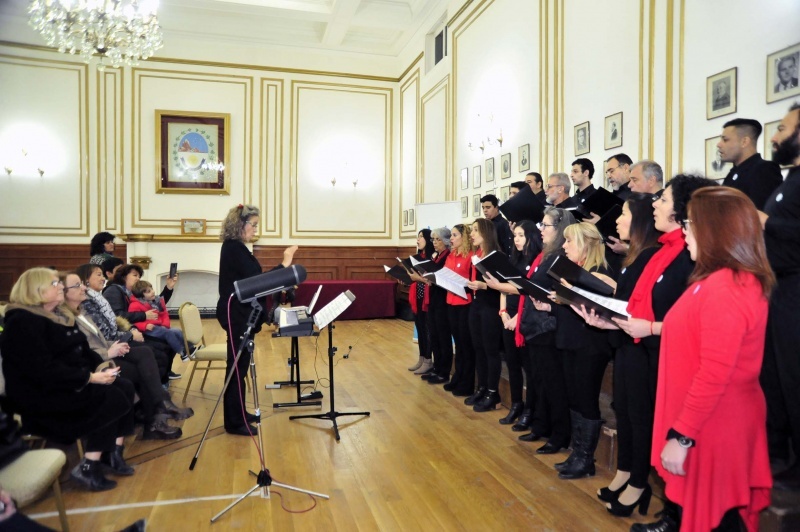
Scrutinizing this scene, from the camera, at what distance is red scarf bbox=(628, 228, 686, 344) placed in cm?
223

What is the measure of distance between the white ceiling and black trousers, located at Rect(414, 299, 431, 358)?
5.33 meters

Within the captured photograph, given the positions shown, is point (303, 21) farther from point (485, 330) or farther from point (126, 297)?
point (485, 330)

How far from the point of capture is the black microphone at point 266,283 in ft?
8.81

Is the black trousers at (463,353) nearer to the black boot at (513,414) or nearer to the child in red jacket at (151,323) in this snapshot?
the black boot at (513,414)

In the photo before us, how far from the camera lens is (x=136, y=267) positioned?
4.63 metres

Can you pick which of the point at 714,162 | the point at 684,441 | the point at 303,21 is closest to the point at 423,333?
the point at 714,162

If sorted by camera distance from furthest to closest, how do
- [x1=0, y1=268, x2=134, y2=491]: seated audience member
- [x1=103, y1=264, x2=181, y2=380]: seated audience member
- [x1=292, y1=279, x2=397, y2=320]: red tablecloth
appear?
1. [x1=292, y1=279, x2=397, y2=320]: red tablecloth
2. [x1=103, y1=264, x2=181, y2=380]: seated audience member
3. [x1=0, y1=268, x2=134, y2=491]: seated audience member

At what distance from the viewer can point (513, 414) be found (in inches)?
153

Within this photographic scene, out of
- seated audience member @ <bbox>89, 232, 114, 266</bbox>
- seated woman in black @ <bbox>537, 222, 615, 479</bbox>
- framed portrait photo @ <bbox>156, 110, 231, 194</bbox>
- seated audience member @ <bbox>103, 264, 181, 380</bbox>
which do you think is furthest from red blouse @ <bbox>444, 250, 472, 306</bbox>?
framed portrait photo @ <bbox>156, 110, 231, 194</bbox>

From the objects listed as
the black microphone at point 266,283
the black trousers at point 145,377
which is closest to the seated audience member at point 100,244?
the black trousers at point 145,377

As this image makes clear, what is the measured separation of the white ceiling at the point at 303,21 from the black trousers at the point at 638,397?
295 inches

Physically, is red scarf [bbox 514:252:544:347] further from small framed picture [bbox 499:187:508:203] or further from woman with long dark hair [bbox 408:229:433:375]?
small framed picture [bbox 499:187:508:203]

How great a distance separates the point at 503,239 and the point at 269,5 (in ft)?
20.8

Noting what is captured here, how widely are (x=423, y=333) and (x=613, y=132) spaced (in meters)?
2.59
